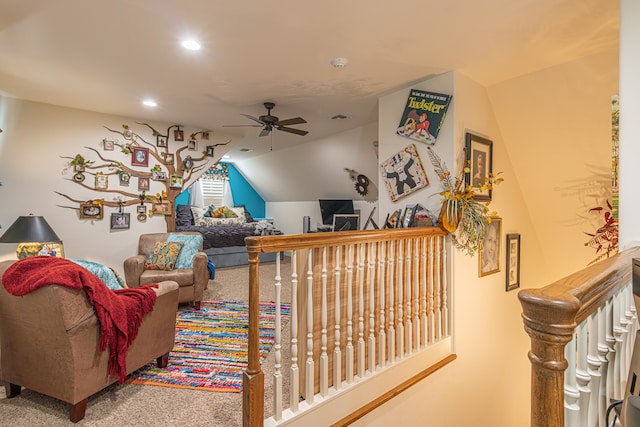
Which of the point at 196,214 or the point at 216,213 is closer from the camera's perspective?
the point at 196,214

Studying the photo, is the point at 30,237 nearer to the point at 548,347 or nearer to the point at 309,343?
the point at 309,343

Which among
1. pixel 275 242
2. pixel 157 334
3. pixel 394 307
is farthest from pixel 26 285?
pixel 394 307

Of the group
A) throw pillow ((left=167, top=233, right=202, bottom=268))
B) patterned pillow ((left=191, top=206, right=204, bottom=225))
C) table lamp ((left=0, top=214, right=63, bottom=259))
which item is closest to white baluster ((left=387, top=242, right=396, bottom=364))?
throw pillow ((left=167, top=233, right=202, bottom=268))

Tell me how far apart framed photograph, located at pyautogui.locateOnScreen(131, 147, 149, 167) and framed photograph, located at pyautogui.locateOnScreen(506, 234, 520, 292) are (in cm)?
491

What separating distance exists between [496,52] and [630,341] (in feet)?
7.45

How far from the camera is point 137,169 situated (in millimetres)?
4648

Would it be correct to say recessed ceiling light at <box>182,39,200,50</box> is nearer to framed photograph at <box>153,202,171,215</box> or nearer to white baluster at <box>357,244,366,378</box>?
white baluster at <box>357,244,366,378</box>

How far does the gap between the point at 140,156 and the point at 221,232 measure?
91.4 inches

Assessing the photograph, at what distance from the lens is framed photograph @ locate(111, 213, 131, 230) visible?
445 cm

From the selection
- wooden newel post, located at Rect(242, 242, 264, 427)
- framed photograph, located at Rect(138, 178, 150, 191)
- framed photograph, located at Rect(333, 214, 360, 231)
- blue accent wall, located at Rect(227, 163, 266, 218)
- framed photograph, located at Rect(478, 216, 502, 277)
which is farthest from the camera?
blue accent wall, located at Rect(227, 163, 266, 218)

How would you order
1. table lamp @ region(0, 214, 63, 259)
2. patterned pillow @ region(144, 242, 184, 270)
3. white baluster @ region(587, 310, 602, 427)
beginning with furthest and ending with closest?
patterned pillow @ region(144, 242, 184, 270), table lamp @ region(0, 214, 63, 259), white baluster @ region(587, 310, 602, 427)

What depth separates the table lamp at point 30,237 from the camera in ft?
10.5

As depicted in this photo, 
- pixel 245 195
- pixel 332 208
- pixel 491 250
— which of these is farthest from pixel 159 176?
pixel 491 250

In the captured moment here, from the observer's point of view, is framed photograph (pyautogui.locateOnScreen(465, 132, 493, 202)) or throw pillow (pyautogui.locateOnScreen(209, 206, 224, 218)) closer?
framed photograph (pyautogui.locateOnScreen(465, 132, 493, 202))
